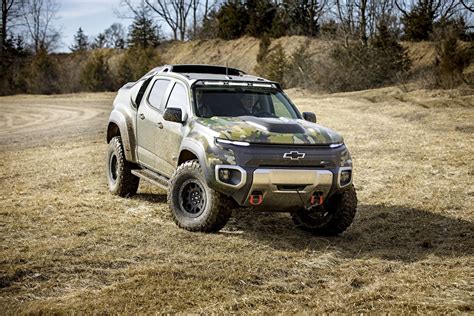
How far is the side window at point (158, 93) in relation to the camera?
877cm

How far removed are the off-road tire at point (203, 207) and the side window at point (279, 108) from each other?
154cm

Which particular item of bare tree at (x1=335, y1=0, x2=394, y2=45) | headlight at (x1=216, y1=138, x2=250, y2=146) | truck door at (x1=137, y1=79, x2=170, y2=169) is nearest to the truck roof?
truck door at (x1=137, y1=79, x2=170, y2=169)

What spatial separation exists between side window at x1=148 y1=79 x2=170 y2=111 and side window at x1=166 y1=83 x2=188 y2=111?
224 mm

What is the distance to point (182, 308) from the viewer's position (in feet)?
16.7

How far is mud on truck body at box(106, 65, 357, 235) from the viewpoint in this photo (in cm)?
694

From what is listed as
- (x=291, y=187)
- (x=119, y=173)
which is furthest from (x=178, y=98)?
(x=291, y=187)

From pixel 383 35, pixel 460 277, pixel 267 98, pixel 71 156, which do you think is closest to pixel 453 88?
pixel 383 35

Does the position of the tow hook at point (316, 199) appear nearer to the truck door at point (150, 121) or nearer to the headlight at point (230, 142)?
the headlight at point (230, 142)

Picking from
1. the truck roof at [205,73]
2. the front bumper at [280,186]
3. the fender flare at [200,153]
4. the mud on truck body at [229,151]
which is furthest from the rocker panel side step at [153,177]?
the front bumper at [280,186]

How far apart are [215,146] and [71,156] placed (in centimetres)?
850

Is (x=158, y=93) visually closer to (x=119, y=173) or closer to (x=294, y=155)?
(x=119, y=173)

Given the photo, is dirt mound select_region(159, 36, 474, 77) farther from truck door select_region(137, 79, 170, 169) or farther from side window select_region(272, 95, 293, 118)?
side window select_region(272, 95, 293, 118)

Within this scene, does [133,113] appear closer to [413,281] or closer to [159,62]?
[413,281]

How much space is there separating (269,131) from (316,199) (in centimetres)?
93
